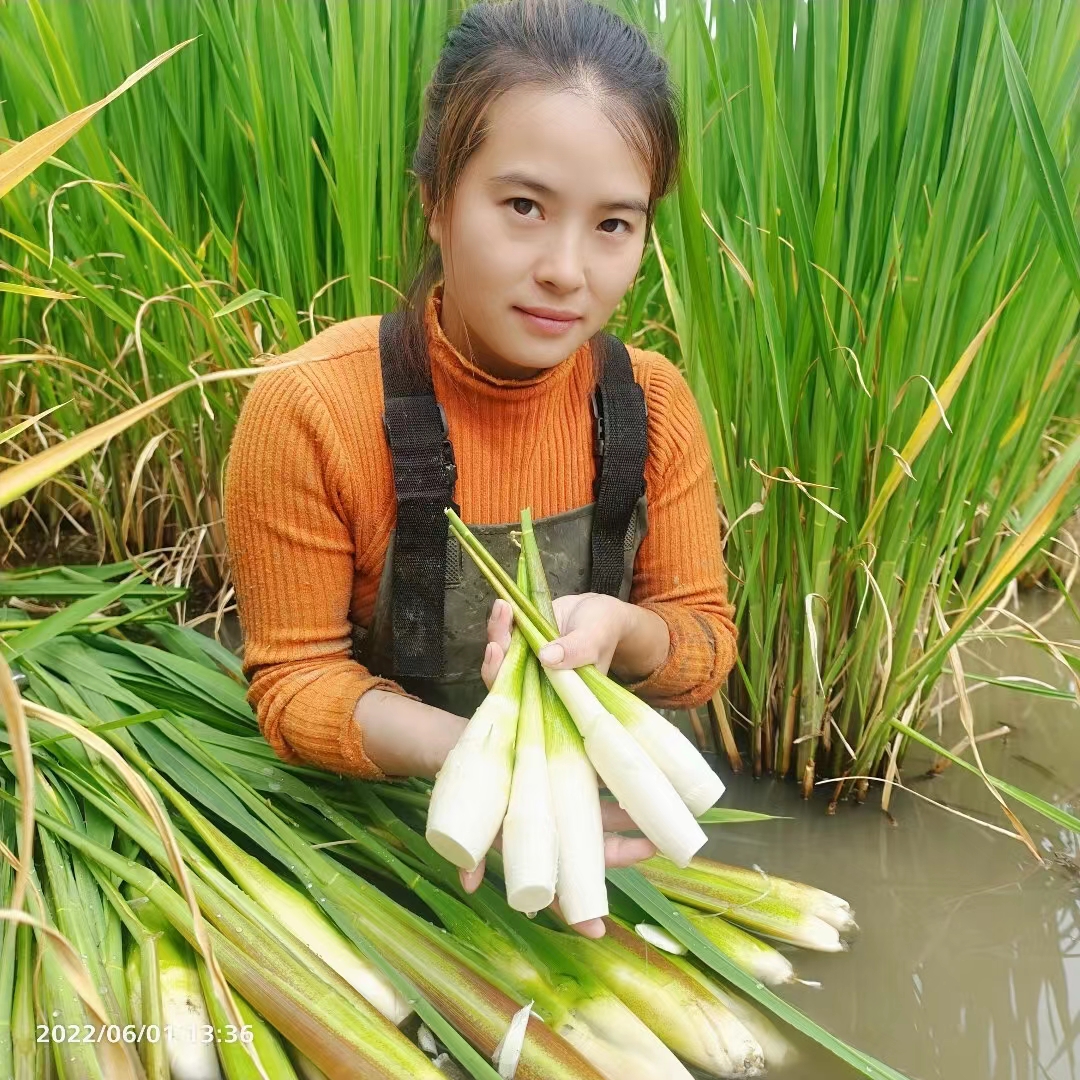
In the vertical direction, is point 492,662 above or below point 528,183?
below

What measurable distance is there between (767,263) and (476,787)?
0.76 m

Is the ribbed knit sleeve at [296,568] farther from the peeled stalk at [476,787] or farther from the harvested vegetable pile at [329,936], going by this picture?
the peeled stalk at [476,787]

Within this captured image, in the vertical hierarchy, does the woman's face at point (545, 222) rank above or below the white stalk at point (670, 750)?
above

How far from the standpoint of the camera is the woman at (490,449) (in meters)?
1.01

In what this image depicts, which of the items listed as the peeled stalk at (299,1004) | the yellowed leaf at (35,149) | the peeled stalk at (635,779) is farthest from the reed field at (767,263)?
the peeled stalk at (299,1004)

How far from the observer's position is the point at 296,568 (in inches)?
45.1

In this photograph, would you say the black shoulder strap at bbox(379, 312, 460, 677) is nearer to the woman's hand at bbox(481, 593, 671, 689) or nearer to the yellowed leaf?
the woman's hand at bbox(481, 593, 671, 689)

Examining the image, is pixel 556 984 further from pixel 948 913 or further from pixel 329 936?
pixel 948 913

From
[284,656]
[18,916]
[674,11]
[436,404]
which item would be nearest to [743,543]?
[436,404]

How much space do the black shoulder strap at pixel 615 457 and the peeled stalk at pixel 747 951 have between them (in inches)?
15.2

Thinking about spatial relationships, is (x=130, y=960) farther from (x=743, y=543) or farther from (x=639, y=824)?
(x=743, y=543)

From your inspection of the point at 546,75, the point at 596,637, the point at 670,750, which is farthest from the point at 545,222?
the point at 670,750

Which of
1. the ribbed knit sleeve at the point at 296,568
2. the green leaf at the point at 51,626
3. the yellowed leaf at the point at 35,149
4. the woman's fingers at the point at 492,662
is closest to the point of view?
the yellowed leaf at the point at 35,149

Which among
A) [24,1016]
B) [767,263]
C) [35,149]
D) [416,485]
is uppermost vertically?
[35,149]
